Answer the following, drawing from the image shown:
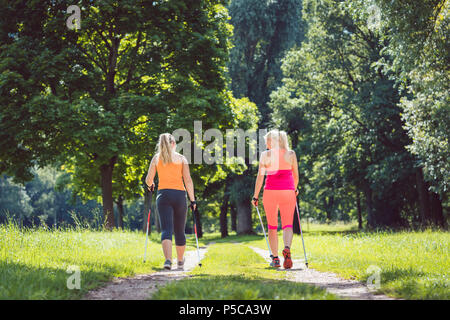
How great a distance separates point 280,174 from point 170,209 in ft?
6.73

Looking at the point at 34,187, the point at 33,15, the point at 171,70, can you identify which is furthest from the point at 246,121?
the point at 34,187

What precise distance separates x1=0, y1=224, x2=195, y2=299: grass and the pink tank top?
2640 mm

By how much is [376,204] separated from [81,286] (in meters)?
27.8

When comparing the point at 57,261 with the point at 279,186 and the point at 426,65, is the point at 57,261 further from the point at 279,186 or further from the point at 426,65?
the point at 426,65

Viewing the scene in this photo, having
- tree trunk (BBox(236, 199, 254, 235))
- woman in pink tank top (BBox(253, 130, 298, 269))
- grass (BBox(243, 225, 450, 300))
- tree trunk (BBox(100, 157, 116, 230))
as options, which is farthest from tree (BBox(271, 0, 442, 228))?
woman in pink tank top (BBox(253, 130, 298, 269))

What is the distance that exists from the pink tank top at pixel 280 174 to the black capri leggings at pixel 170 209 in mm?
1630

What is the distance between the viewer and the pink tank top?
768 centimetres

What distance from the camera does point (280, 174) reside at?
7699 millimetres

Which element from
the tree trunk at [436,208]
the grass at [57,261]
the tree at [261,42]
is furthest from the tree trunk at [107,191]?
the tree trunk at [436,208]

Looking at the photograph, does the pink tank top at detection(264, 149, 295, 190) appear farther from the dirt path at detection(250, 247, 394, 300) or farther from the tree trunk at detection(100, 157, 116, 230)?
the tree trunk at detection(100, 157, 116, 230)

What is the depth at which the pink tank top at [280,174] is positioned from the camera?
25.2ft

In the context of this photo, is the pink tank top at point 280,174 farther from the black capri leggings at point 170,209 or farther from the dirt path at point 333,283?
the black capri leggings at point 170,209

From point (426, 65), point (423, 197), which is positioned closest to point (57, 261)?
point (426, 65)

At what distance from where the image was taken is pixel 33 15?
48.7 feet
